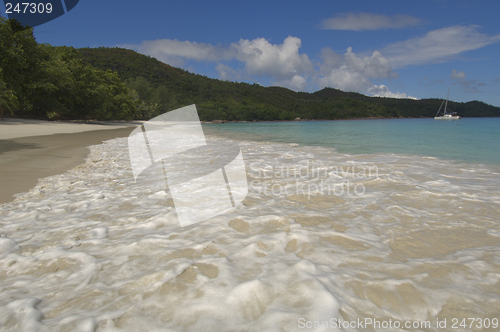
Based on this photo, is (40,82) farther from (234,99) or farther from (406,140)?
(234,99)

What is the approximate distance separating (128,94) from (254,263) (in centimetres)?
5782

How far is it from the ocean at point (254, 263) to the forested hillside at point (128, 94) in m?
21.2

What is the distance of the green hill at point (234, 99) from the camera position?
313 ft

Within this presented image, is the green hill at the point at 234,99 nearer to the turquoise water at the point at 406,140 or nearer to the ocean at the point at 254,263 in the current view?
the turquoise water at the point at 406,140

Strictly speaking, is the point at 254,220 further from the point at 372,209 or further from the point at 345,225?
the point at 372,209

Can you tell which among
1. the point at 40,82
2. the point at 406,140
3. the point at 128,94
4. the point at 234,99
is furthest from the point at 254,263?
the point at 234,99

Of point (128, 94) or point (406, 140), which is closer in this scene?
point (406, 140)

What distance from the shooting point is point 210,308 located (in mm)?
1888

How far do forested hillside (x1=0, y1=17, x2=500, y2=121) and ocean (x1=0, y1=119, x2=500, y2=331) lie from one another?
834 inches

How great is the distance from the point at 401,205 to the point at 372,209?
0.58 meters

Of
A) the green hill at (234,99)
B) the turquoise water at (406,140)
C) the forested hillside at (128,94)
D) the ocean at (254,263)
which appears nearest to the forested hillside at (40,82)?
the forested hillside at (128,94)

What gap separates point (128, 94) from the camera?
5222 centimetres

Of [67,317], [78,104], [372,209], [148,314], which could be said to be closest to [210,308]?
[148,314]

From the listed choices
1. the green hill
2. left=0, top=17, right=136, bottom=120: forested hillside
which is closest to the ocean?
left=0, top=17, right=136, bottom=120: forested hillside
